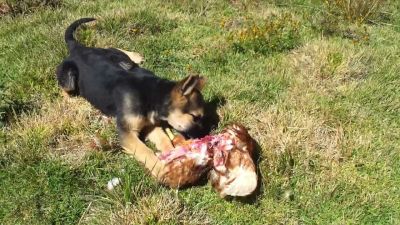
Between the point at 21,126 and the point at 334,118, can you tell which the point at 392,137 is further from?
the point at 21,126

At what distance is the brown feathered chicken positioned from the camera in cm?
423

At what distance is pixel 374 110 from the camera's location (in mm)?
5777

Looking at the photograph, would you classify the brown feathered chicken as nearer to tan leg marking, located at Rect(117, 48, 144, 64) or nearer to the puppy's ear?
the puppy's ear

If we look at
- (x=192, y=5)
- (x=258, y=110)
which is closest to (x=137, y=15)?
(x=192, y=5)

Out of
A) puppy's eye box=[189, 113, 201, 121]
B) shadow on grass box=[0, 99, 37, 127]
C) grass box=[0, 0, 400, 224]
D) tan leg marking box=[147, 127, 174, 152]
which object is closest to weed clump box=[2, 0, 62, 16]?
grass box=[0, 0, 400, 224]

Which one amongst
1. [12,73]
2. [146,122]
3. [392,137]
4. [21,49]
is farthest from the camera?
[21,49]

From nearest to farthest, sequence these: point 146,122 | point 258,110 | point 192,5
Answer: point 146,122
point 258,110
point 192,5

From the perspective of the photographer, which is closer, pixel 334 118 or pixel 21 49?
pixel 334 118

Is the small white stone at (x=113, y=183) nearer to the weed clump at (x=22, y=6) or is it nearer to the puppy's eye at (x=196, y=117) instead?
the puppy's eye at (x=196, y=117)

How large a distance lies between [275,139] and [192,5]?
186 inches

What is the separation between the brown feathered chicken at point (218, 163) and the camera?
4.23m

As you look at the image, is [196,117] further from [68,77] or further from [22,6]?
[22,6]

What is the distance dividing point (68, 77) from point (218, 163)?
240 centimetres

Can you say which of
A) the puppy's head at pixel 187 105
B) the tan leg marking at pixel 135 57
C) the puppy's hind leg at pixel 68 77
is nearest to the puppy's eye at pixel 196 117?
the puppy's head at pixel 187 105
